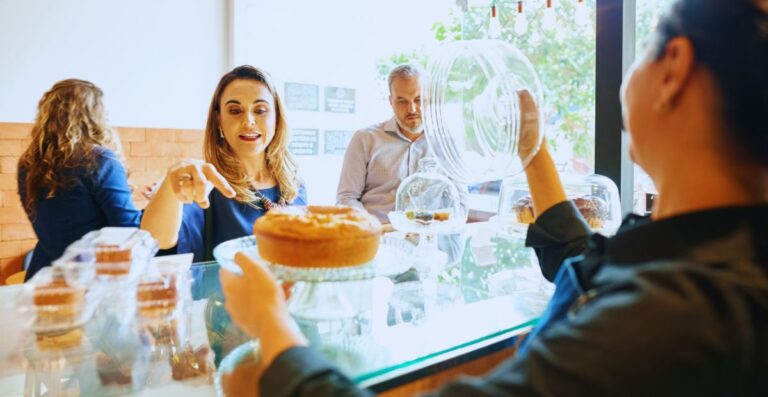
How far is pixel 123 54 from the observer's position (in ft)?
11.8

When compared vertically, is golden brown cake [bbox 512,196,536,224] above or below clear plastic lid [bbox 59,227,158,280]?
above

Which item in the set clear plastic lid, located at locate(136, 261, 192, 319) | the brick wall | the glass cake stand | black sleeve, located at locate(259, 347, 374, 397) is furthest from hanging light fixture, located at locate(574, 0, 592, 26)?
the brick wall

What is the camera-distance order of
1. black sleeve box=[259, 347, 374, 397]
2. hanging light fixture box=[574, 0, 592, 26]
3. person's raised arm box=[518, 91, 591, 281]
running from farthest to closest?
hanging light fixture box=[574, 0, 592, 26] → person's raised arm box=[518, 91, 591, 281] → black sleeve box=[259, 347, 374, 397]

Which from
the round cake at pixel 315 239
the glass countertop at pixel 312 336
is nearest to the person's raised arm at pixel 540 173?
the glass countertop at pixel 312 336

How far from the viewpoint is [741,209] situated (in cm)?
55

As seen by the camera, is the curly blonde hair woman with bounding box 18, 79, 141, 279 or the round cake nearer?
the round cake

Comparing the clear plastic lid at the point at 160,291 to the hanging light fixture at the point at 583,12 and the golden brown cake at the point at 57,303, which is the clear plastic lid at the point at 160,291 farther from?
the hanging light fixture at the point at 583,12

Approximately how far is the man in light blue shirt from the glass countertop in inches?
72.0

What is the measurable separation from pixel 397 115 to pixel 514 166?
6.76 feet

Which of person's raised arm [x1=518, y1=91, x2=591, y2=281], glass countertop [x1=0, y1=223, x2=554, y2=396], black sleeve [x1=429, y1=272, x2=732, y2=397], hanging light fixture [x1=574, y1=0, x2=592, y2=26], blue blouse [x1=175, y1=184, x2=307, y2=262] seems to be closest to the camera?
black sleeve [x1=429, y1=272, x2=732, y2=397]

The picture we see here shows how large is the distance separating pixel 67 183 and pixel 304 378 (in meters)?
2.04

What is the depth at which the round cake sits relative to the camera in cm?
96

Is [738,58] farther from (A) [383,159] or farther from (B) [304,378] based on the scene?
(A) [383,159]

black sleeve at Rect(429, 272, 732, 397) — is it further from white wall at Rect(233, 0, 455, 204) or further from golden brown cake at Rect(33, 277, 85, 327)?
white wall at Rect(233, 0, 455, 204)
